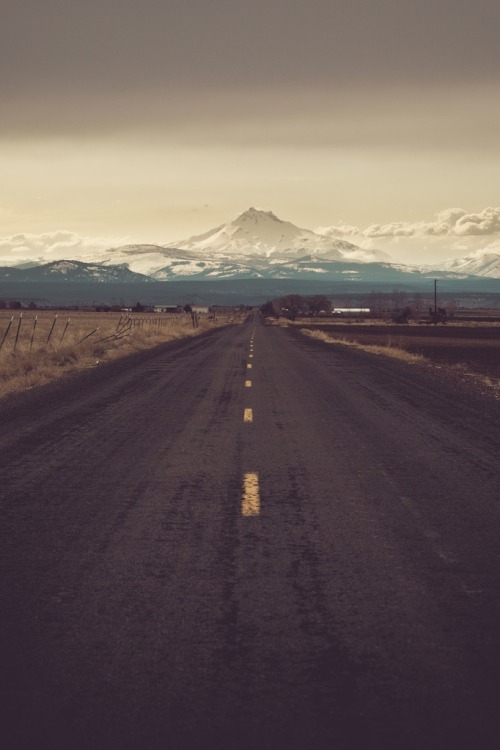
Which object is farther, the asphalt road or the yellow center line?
the yellow center line

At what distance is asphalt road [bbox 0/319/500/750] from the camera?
3857 mm

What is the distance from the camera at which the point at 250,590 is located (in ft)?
18.5

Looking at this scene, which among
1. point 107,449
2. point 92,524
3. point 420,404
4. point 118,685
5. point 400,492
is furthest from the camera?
point 420,404

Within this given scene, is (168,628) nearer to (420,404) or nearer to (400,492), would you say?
(400,492)

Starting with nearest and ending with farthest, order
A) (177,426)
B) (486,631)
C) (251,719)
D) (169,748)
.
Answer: (169,748) → (251,719) → (486,631) → (177,426)

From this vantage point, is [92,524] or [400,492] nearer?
[92,524]

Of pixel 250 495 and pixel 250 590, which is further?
pixel 250 495

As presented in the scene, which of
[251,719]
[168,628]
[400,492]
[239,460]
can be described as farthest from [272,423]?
[251,719]

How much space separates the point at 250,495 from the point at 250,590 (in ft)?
9.79

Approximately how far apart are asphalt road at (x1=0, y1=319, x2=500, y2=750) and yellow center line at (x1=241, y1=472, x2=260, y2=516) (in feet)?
0.11

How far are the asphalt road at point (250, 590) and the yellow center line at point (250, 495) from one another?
3cm

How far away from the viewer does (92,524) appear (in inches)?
292

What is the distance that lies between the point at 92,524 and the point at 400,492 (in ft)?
10.8

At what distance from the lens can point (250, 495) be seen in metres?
8.62
